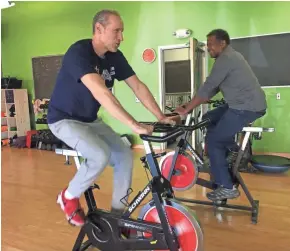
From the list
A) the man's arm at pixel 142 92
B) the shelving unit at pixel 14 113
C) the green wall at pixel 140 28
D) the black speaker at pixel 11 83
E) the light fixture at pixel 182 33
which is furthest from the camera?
the black speaker at pixel 11 83

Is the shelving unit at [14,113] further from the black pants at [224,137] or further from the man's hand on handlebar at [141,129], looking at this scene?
the man's hand on handlebar at [141,129]

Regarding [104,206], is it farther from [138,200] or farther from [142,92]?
[142,92]

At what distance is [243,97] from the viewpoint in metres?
2.69

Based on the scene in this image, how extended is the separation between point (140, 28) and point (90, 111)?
465 centimetres

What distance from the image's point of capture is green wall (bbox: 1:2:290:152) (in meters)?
5.17

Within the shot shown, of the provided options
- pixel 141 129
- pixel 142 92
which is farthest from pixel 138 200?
pixel 142 92

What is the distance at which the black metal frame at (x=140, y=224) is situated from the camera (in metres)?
1.71

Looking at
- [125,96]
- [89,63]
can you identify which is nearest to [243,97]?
[89,63]

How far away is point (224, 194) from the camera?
279 cm

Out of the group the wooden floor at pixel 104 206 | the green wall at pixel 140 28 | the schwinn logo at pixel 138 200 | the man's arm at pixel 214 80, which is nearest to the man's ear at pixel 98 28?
the schwinn logo at pixel 138 200

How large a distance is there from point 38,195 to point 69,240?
4.08 ft

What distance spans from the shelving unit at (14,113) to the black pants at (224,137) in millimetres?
5920

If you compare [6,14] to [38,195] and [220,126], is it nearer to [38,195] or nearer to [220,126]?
[38,195]

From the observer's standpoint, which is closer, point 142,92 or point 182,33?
point 142,92
